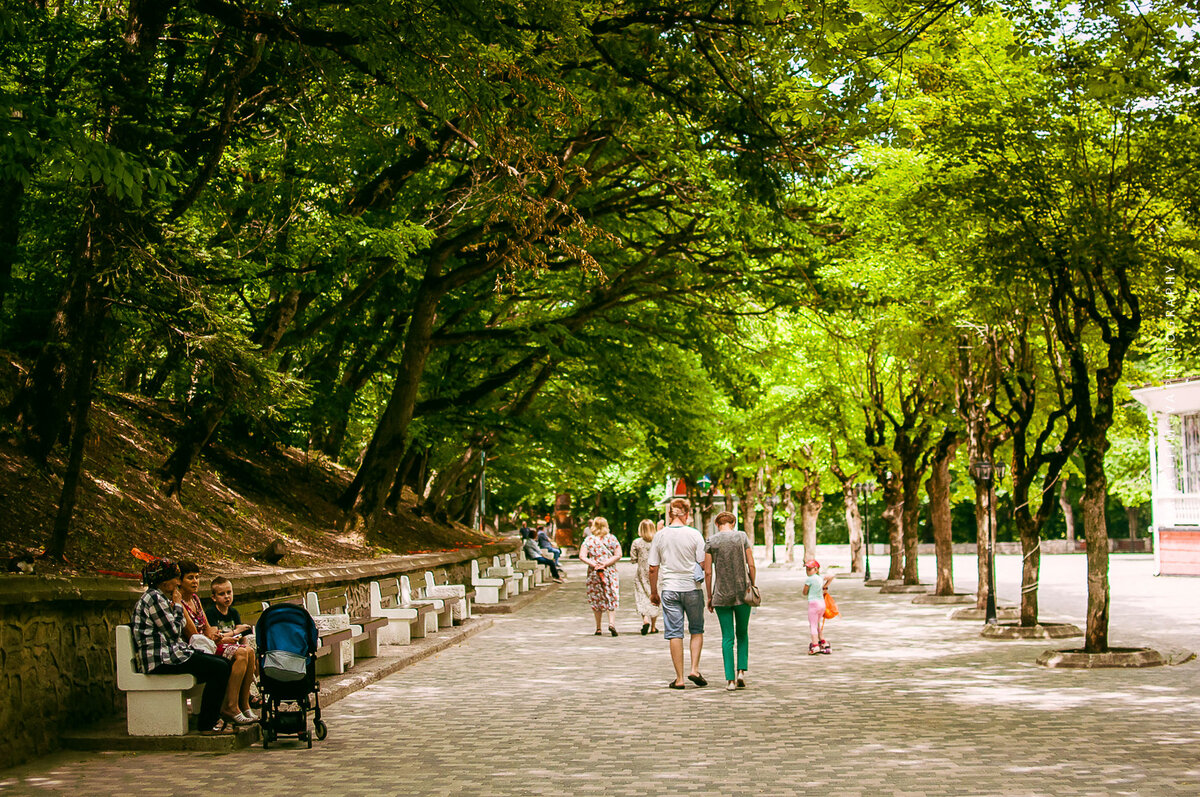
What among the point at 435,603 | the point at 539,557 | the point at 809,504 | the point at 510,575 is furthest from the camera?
the point at 809,504

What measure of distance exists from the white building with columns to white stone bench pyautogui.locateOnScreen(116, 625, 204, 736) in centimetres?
3530

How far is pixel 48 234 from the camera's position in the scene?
12180mm

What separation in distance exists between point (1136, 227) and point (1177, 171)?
2.86 ft

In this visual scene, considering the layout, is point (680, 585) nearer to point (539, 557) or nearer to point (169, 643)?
point (169, 643)

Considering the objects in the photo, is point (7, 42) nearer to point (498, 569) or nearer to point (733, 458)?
point (498, 569)

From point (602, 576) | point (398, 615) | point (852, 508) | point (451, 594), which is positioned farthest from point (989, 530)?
point (852, 508)

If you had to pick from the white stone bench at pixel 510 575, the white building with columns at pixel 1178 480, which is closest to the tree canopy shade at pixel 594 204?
the white stone bench at pixel 510 575

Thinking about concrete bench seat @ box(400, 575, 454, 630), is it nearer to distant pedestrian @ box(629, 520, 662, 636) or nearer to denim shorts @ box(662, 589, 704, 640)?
distant pedestrian @ box(629, 520, 662, 636)

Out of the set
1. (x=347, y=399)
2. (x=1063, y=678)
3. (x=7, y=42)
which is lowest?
(x=1063, y=678)

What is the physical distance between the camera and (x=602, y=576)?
1856 cm

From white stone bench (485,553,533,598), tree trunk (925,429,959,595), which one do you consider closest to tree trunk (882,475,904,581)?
tree trunk (925,429,959,595)

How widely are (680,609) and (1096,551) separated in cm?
541

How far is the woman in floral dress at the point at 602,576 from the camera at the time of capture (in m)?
18.6

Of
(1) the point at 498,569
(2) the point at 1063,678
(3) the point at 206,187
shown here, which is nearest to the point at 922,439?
(1) the point at 498,569
